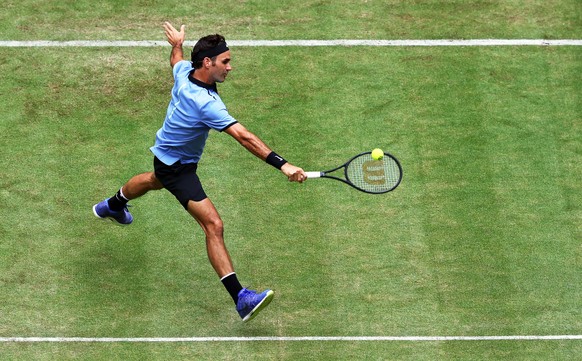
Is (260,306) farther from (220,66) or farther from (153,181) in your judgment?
(220,66)

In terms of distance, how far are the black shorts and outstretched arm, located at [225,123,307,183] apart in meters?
0.92

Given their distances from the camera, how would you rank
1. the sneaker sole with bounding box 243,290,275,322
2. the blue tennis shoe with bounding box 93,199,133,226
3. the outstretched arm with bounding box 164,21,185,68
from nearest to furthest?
the sneaker sole with bounding box 243,290,275,322, the outstretched arm with bounding box 164,21,185,68, the blue tennis shoe with bounding box 93,199,133,226

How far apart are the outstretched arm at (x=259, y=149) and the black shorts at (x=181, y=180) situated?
0.92 meters

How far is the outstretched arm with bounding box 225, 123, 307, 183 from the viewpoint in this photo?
12664mm

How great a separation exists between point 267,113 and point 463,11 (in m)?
3.85

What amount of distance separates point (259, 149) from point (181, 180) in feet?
3.98

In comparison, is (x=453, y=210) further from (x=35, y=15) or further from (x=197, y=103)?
(x=35, y=15)

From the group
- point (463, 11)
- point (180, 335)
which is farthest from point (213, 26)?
point (180, 335)

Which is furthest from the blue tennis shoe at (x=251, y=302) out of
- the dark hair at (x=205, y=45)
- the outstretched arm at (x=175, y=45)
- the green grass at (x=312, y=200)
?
the outstretched arm at (x=175, y=45)

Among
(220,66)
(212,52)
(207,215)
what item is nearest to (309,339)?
(207,215)

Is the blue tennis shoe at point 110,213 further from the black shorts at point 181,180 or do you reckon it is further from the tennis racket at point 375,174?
the tennis racket at point 375,174

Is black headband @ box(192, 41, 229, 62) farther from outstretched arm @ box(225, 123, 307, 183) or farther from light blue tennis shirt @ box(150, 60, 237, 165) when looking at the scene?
outstretched arm @ box(225, 123, 307, 183)

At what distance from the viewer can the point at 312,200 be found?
1533 cm

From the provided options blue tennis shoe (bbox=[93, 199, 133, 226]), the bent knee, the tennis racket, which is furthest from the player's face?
blue tennis shoe (bbox=[93, 199, 133, 226])
